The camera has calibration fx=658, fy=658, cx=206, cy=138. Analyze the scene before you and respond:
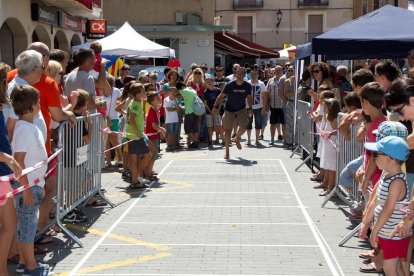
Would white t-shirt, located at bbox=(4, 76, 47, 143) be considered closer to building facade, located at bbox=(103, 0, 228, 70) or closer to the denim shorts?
the denim shorts

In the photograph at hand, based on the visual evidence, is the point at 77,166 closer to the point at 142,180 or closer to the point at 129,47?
the point at 142,180

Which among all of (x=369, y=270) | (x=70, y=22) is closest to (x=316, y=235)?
(x=369, y=270)

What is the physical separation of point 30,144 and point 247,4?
169 feet

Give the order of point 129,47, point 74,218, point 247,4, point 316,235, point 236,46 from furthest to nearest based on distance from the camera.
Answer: point 247,4, point 236,46, point 129,47, point 74,218, point 316,235

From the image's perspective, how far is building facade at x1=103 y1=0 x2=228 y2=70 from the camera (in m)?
34.2

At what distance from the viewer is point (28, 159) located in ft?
19.1

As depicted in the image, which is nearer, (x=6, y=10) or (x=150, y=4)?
(x=6, y=10)

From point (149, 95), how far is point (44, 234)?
14.7 ft

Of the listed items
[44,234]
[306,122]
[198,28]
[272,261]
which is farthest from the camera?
[198,28]

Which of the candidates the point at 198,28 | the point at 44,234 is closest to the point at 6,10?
the point at 44,234

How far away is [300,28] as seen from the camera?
183ft

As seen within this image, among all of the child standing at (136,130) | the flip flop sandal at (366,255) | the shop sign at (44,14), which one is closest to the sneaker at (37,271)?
the flip flop sandal at (366,255)

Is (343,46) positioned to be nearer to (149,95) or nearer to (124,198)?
(149,95)

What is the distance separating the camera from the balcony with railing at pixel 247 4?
55.5 meters
